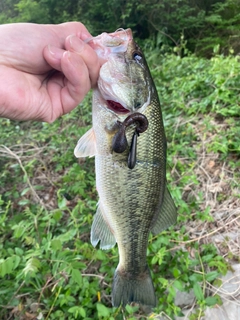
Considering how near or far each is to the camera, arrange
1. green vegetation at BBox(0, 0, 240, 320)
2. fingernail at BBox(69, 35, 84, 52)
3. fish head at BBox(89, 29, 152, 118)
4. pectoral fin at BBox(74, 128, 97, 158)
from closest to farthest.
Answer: fingernail at BBox(69, 35, 84, 52)
fish head at BBox(89, 29, 152, 118)
pectoral fin at BBox(74, 128, 97, 158)
green vegetation at BBox(0, 0, 240, 320)

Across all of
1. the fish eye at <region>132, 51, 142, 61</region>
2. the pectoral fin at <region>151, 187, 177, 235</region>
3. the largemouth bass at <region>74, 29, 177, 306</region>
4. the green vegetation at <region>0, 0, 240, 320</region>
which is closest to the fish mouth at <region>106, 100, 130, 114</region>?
the largemouth bass at <region>74, 29, 177, 306</region>

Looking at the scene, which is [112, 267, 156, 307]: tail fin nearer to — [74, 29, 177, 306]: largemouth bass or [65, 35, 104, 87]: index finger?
[74, 29, 177, 306]: largemouth bass

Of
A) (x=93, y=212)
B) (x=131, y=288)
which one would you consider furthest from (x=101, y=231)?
(x=93, y=212)

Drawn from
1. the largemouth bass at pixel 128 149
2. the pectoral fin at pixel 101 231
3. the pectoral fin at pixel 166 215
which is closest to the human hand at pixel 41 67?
the largemouth bass at pixel 128 149

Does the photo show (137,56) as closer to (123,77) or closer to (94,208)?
(123,77)

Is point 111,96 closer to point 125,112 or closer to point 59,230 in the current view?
point 125,112

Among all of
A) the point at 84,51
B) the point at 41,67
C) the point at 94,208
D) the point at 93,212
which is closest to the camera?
the point at 84,51
